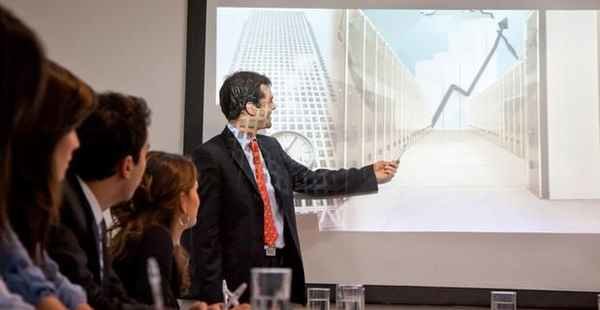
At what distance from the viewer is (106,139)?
164 cm

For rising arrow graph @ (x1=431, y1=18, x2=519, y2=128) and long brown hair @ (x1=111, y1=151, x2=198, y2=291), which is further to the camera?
rising arrow graph @ (x1=431, y1=18, x2=519, y2=128)

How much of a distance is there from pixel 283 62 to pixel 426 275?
47.7 inches

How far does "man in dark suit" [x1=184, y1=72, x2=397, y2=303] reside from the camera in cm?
297

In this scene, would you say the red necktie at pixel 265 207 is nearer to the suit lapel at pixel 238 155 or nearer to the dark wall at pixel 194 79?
the suit lapel at pixel 238 155

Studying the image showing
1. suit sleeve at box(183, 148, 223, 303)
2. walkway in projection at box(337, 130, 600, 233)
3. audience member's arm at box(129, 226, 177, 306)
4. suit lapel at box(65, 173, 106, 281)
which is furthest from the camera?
walkway in projection at box(337, 130, 600, 233)

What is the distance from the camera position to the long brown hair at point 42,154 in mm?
1067

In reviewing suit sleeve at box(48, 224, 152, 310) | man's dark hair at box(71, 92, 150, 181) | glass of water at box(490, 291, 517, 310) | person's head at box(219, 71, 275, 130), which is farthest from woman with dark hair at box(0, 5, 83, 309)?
person's head at box(219, 71, 275, 130)

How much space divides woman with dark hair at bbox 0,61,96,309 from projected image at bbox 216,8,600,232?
7.41 ft

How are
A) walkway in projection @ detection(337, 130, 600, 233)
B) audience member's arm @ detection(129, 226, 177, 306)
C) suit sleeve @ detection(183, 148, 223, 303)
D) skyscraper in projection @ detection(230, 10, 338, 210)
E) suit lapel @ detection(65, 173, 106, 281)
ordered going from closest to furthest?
suit lapel @ detection(65, 173, 106, 281) → audience member's arm @ detection(129, 226, 177, 306) → suit sleeve @ detection(183, 148, 223, 303) → walkway in projection @ detection(337, 130, 600, 233) → skyscraper in projection @ detection(230, 10, 338, 210)

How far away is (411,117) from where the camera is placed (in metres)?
3.48

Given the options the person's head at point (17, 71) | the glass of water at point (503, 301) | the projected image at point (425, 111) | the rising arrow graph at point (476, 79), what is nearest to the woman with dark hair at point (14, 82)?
the person's head at point (17, 71)

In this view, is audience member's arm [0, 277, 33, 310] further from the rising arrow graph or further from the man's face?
the rising arrow graph

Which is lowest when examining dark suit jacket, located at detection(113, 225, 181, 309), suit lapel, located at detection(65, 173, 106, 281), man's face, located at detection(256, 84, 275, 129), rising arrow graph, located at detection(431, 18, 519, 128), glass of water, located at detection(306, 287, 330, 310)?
glass of water, located at detection(306, 287, 330, 310)

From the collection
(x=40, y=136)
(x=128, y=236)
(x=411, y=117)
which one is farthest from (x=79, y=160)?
(x=411, y=117)
